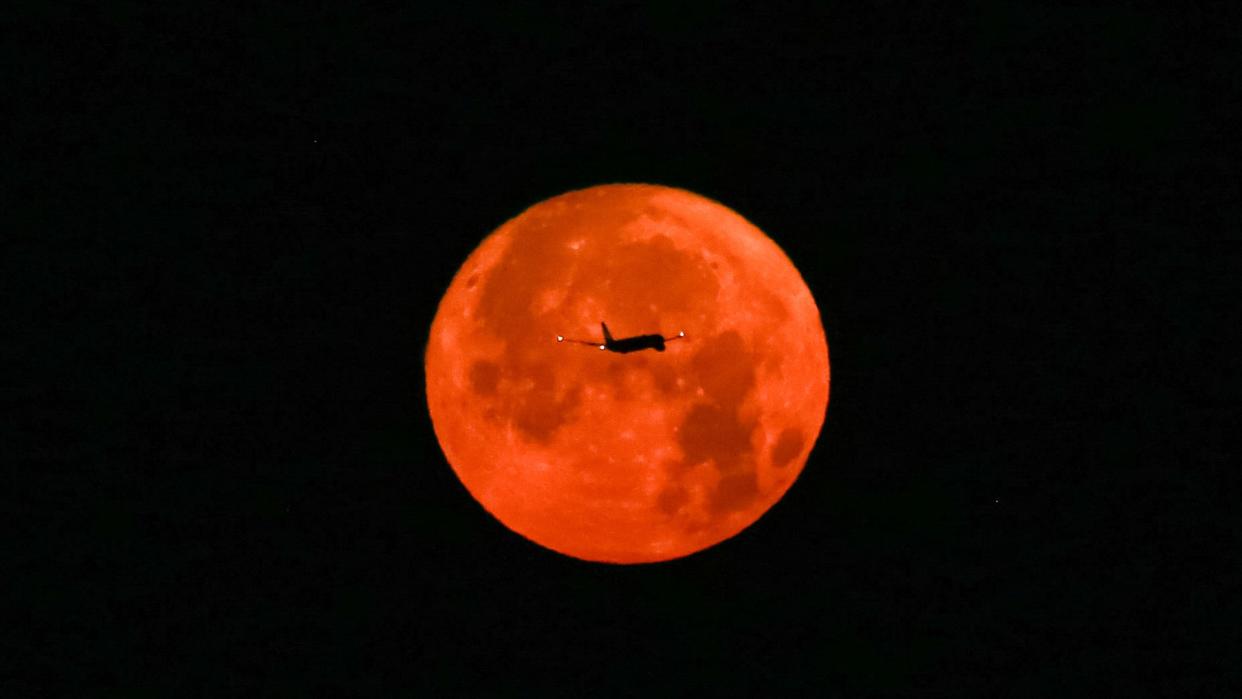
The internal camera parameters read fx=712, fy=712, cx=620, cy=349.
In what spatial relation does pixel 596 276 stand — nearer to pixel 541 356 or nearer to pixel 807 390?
pixel 541 356

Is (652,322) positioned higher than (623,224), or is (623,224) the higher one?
(623,224)

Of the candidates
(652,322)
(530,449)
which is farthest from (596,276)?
(530,449)

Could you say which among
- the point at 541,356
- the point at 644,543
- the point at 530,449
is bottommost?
the point at 644,543

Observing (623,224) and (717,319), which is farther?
(623,224)

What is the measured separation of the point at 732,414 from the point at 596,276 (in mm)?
1242

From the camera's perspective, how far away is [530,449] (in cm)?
461

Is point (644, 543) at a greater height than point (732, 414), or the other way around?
point (732, 414)

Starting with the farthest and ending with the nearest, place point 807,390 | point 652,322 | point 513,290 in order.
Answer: point 807,390
point 513,290
point 652,322

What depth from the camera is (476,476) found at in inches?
201

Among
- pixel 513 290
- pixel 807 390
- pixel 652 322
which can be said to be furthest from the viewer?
pixel 807 390

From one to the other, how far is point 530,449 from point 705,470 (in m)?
1.14

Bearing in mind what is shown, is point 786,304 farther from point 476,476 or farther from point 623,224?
point 476,476

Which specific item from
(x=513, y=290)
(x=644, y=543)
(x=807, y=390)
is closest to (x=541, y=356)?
(x=513, y=290)

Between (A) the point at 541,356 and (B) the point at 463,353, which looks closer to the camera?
(A) the point at 541,356
